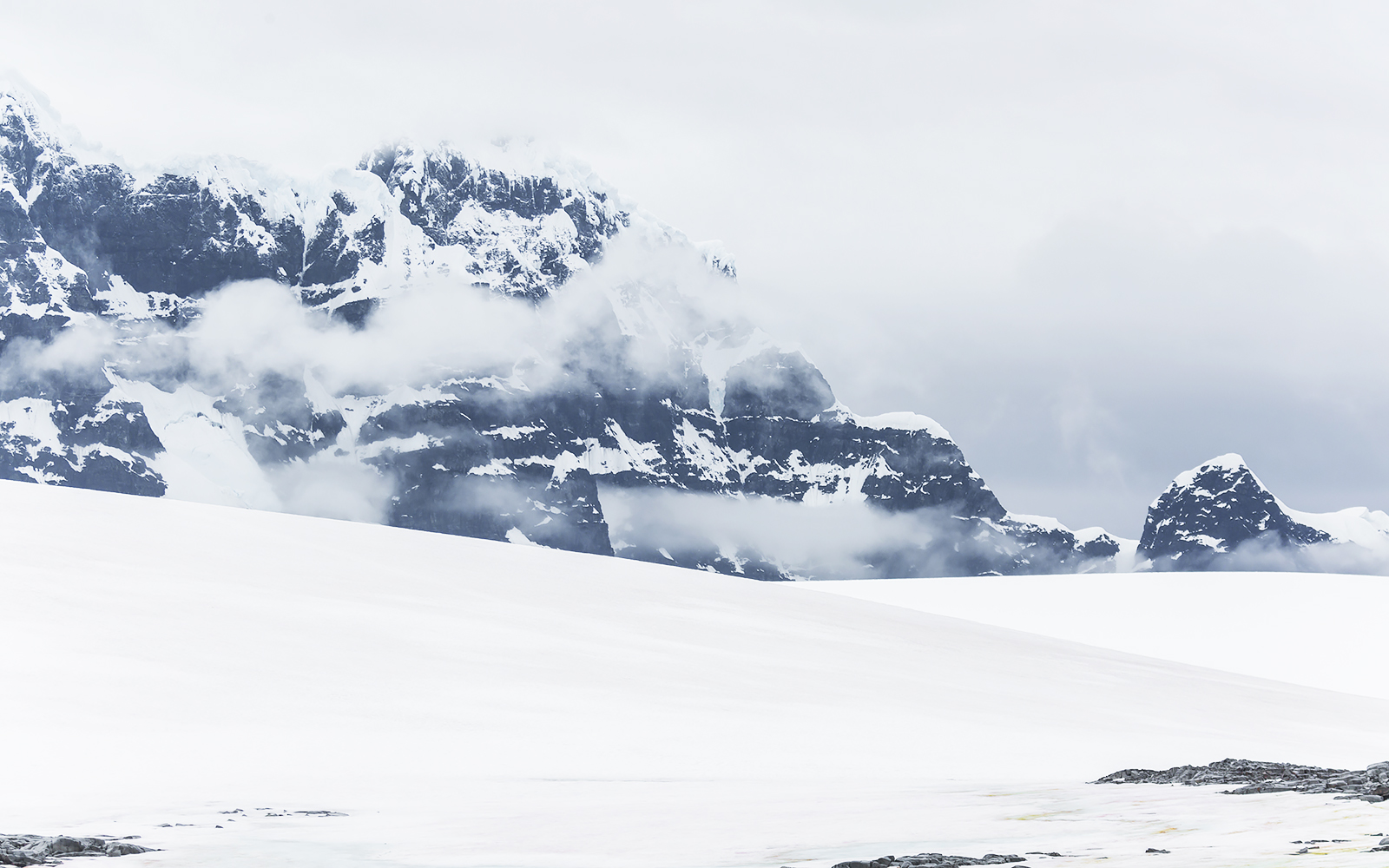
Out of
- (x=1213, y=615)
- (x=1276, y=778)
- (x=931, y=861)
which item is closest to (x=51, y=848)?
(x=931, y=861)

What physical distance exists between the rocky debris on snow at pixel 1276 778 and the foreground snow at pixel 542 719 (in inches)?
21.5

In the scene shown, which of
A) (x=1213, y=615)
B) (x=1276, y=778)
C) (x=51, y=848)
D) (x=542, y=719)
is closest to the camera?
(x=51, y=848)

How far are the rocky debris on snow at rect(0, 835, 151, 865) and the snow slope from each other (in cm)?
3576

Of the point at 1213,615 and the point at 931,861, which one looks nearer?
the point at 931,861

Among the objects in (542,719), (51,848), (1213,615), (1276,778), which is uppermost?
(1213,615)

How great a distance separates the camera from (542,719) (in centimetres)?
1961

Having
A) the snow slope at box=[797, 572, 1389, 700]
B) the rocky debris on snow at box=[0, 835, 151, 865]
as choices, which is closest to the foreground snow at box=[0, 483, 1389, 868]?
the rocky debris on snow at box=[0, 835, 151, 865]

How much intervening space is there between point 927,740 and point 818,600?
18.7 meters

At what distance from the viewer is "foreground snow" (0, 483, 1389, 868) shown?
11211 millimetres

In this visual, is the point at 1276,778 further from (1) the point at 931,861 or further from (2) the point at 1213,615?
(2) the point at 1213,615

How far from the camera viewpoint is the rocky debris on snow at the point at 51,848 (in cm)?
989

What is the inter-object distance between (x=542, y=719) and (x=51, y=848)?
31.9ft

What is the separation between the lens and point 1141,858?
8.70m

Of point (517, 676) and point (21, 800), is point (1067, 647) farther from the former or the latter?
point (21, 800)
